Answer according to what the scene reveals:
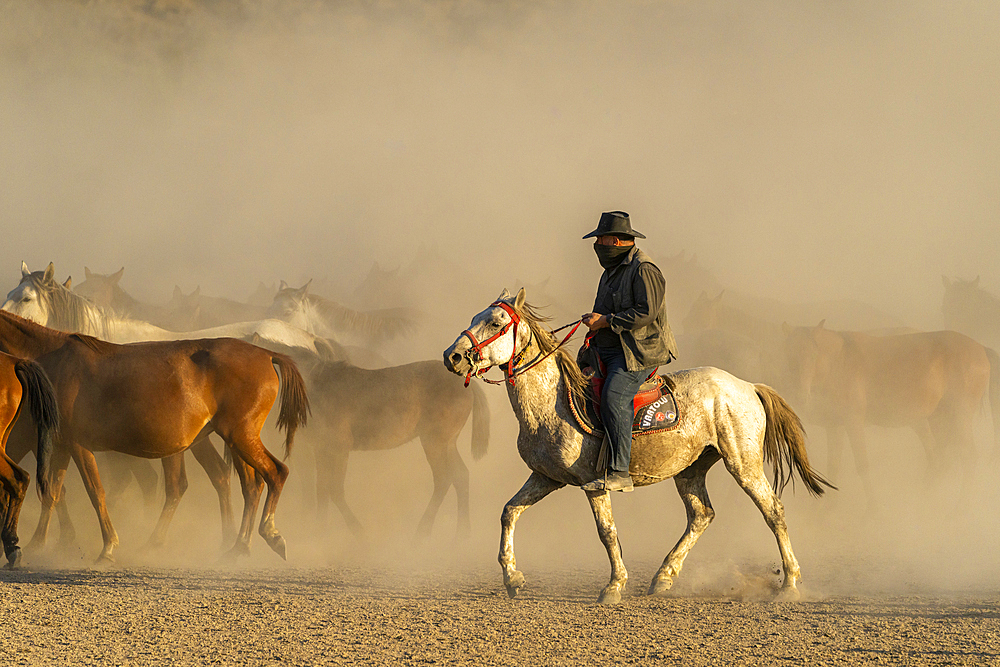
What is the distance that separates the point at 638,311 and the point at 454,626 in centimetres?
234

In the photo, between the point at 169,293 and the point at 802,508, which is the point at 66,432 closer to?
the point at 802,508

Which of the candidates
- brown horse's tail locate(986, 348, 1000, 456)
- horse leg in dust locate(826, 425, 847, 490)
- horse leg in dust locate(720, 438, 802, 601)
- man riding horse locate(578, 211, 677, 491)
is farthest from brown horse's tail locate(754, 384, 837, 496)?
brown horse's tail locate(986, 348, 1000, 456)

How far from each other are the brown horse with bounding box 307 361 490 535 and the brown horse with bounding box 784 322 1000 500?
17.0ft

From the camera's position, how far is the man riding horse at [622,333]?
19.7ft

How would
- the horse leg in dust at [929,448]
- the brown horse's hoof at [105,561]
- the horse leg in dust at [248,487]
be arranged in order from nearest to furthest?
the brown horse's hoof at [105,561] < the horse leg in dust at [248,487] < the horse leg in dust at [929,448]

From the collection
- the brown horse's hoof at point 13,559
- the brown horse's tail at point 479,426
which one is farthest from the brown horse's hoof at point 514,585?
the brown horse's tail at point 479,426

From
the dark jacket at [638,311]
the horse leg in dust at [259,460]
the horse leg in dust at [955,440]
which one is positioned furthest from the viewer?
the horse leg in dust at [955,440]

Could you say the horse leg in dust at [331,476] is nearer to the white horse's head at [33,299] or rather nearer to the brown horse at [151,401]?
the brown horse at [151,401]

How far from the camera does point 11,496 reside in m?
7.17

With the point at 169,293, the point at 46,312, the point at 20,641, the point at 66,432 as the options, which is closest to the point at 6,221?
the point at 169,293

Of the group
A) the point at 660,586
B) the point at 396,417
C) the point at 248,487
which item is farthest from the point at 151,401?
the point at 660,586

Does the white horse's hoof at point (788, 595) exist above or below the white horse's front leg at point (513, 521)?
below

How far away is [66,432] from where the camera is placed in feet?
26.1

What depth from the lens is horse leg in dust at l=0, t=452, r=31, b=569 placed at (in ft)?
23.5
